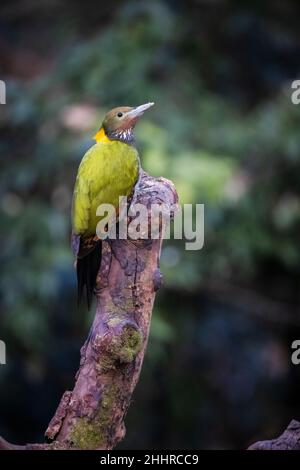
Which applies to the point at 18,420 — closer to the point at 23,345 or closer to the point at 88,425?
the point at 23,345

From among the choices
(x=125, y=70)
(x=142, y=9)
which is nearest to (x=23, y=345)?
(x=125, y=70)

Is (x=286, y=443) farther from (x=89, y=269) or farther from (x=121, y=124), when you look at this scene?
(x=121, y=124)

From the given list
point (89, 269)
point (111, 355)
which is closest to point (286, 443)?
point (111, 355)

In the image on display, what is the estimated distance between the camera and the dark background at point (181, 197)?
6.90m

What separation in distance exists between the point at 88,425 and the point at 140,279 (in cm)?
66

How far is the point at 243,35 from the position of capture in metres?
8.36

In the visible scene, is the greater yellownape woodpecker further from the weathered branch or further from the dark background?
the dark background

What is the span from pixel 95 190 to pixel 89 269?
422mm

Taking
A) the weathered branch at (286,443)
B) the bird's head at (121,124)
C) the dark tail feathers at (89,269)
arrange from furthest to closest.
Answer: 1. the bird's head at (121,124)
2. the dark tail feathers at (89,269)
3. the weathered branch at (286,443)

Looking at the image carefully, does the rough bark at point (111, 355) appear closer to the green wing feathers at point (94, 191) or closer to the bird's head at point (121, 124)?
the green wing feathers at point (94, 191)

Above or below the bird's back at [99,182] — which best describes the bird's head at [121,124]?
above

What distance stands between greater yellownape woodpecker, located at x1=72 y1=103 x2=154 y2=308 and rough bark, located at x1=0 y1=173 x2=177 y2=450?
8cm

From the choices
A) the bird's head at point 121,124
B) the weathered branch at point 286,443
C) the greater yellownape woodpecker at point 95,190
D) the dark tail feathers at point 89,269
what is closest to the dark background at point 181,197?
the bird's head at point 121,124

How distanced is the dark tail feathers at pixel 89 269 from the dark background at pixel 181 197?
2.55 meters
